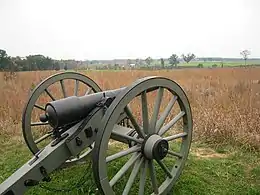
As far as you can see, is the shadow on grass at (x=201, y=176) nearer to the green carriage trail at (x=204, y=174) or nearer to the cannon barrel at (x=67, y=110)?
the green carriage trail at (x=204, y=174)

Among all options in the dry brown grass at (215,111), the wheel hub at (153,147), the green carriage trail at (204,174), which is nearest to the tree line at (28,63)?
the dry brown grass at (215,111)

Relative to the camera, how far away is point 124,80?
10406 millimetres

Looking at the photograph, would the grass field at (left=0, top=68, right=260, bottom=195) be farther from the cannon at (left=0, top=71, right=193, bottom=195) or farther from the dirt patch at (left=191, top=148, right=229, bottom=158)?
the cannon at (left=0, top=71, right=193, bottom=195)

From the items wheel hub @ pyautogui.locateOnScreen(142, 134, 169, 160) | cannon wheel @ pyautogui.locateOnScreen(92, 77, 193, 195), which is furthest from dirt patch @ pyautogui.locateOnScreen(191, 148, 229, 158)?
wheel hub @ pyautogui.locateOnScreen(142, 134, 169, 160)

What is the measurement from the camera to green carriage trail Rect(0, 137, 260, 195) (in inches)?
136

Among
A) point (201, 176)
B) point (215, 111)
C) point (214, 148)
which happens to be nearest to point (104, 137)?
point (201, 176)

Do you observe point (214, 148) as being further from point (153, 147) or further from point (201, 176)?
point (153, 147)

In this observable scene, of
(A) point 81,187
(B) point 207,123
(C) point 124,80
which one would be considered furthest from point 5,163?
(C) point 124,80

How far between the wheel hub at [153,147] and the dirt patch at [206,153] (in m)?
1.92

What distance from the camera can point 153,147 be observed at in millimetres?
2684

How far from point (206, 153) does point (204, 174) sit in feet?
2.86

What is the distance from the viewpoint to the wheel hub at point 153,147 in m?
2.68

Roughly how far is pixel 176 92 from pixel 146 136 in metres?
0.53

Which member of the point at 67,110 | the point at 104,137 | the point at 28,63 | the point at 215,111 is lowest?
the point at 215,111
